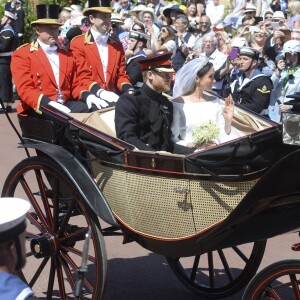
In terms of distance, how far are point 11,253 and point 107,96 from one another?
3496 mm

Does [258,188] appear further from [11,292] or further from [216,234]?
[11,292]

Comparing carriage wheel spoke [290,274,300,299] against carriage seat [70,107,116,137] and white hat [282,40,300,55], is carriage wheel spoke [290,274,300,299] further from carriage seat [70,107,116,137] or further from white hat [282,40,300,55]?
white hat [282,40,300,55]

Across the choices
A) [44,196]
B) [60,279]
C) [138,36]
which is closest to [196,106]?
[44,196]

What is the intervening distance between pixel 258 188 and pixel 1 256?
2.00 m

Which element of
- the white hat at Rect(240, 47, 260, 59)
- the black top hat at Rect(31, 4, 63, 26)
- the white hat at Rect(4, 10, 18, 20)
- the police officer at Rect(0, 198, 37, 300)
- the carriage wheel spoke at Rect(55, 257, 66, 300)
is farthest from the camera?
the white hat at Rect(4, 10, 18, 20)

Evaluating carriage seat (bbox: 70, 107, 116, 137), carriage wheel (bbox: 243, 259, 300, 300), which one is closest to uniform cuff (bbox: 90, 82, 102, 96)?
carriage seat (bbox: 70, 107, 116, 137)

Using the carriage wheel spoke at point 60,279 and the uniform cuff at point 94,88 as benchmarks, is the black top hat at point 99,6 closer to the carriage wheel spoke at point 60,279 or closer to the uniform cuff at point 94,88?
the uniform cuff at point 94,88

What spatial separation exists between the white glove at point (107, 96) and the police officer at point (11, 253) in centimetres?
335

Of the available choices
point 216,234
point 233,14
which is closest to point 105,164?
point 216,234

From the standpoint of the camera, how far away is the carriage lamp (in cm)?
393

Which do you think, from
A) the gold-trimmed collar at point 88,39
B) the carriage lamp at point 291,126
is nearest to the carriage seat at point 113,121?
the gold-trimmed collar at point 88,39

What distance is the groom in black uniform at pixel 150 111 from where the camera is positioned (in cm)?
515

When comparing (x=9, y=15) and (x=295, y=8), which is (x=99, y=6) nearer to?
(x=295, y=8)

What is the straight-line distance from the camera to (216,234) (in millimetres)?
4395
